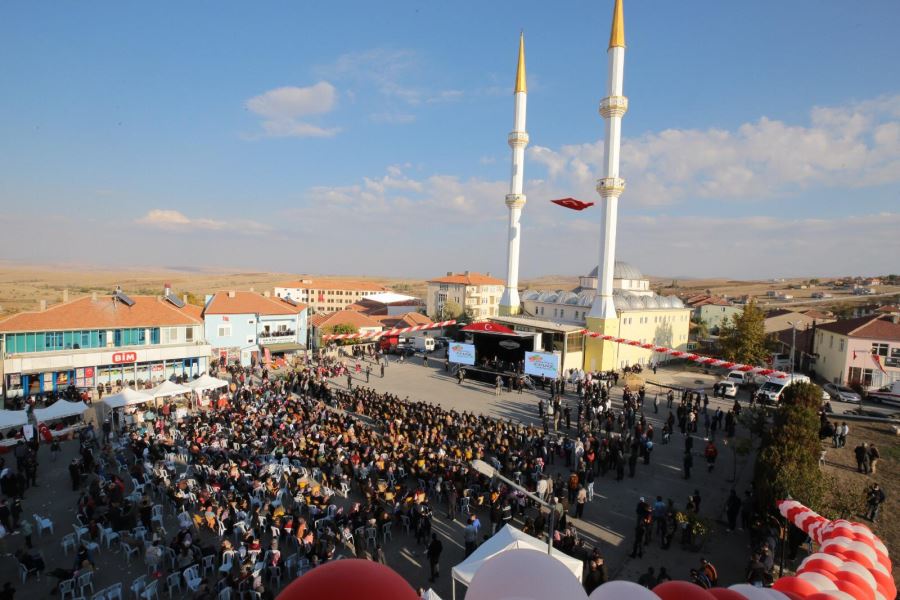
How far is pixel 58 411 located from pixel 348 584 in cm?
2095

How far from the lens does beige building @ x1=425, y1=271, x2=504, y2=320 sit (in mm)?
72438

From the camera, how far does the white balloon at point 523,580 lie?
12.3ft

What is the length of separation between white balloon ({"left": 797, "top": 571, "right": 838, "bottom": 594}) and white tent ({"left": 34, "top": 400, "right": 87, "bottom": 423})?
22.8m

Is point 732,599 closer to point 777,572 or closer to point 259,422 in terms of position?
point 777,572

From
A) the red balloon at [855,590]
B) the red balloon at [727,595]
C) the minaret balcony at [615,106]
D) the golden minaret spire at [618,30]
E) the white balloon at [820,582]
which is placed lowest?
the red balloon at [855,590]

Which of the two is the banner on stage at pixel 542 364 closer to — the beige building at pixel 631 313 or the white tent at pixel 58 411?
the beige building at pixel 631 313

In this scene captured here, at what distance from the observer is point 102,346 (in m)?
27.4

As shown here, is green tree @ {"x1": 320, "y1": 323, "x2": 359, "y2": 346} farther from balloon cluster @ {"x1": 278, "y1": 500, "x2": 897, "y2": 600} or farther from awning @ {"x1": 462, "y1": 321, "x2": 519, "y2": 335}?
balloon cluster @ {"x1": 278, "y1": 500, "x2": 897, "y2": 600}

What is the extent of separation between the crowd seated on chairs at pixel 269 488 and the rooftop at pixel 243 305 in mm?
16791

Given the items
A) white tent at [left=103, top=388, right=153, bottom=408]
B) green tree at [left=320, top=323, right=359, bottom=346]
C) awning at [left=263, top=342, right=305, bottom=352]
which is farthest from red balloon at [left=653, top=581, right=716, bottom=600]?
green tree at [left=320, top=323, right=359, bottom=346]

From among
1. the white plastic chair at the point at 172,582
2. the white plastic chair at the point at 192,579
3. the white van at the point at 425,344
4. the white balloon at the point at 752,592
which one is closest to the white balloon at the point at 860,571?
the white balloon at the point at 752,592

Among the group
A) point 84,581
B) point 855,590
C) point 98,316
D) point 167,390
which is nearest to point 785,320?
point 855,590

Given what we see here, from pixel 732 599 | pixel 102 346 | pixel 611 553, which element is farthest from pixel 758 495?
pixel 102 346

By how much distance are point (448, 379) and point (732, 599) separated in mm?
26436
